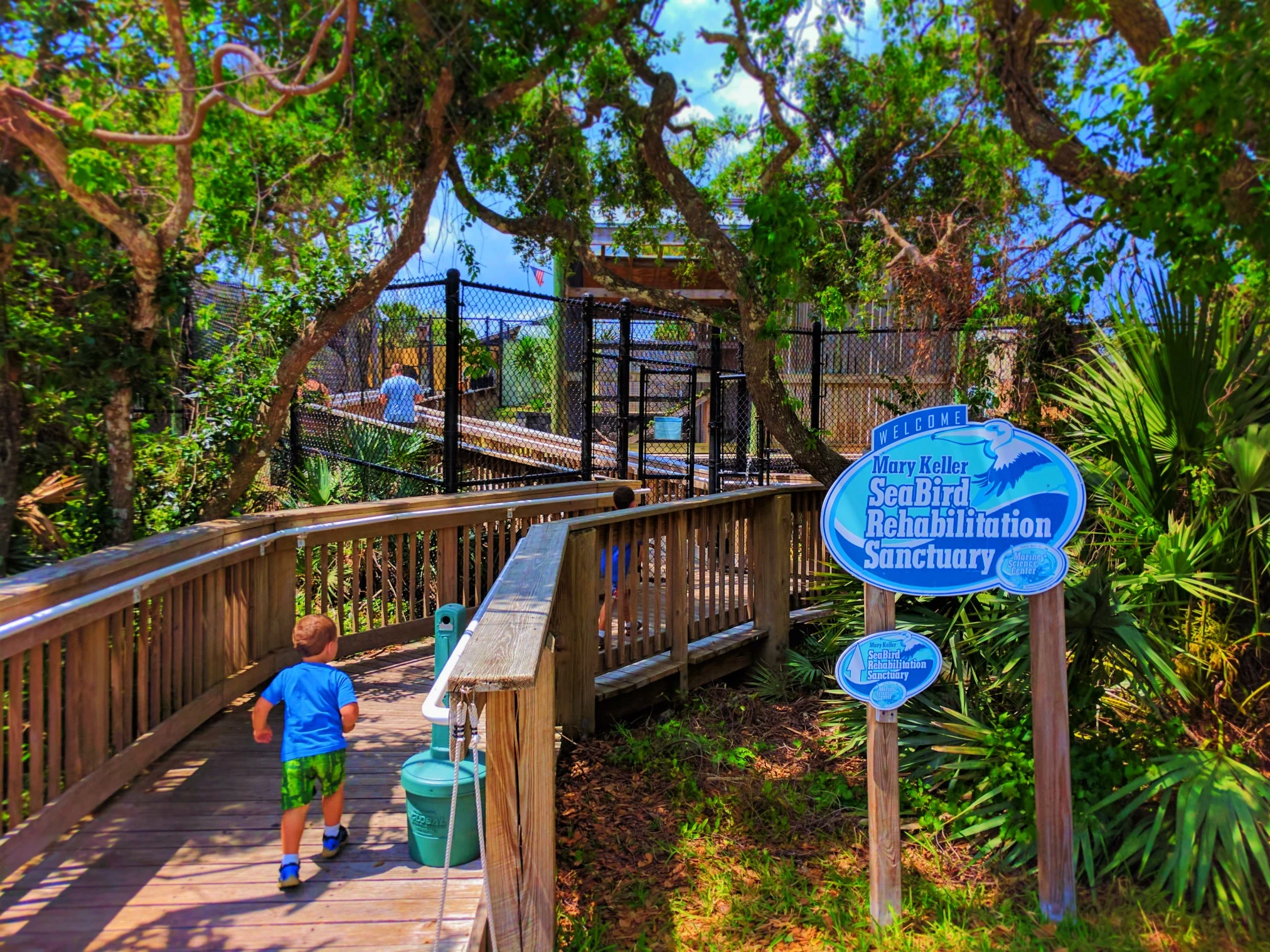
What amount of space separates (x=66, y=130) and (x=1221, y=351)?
597cm

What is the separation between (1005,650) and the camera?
4.50 meters

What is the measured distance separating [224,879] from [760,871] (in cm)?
224

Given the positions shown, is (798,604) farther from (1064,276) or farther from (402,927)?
(402,927)

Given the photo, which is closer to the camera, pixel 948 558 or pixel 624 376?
pixel 948 558

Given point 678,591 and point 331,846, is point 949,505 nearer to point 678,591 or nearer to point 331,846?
point 678,591

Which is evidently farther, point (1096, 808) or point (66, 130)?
point (66, 130)

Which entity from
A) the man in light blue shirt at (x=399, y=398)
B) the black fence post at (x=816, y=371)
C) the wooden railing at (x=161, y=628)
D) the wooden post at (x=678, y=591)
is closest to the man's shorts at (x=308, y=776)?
the wooden railing at (x=161, y=628)

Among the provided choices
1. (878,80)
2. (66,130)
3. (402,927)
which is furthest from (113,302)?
(878,80)

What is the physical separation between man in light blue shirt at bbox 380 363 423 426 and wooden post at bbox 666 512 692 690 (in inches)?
179

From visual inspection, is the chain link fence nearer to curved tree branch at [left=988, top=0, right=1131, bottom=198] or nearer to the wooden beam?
curved tree branch at [left=988, top=0, right=1131, bottom=198]

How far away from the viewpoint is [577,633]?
16.1 feet

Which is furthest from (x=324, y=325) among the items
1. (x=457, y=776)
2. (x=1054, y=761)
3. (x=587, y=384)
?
(x=1054, y=761)

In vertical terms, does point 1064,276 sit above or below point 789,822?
above

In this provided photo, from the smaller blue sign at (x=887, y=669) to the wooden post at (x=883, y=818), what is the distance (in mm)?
72
